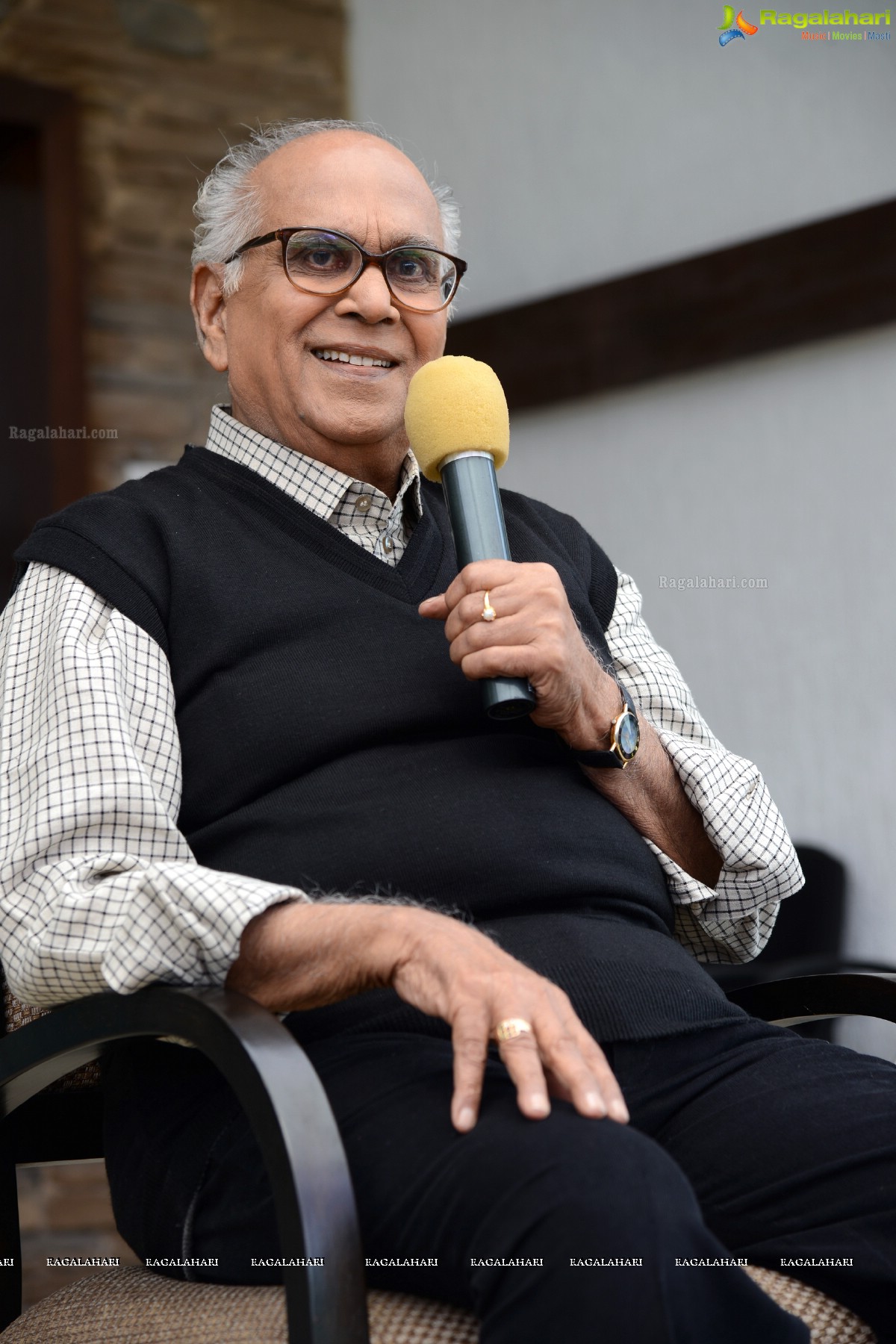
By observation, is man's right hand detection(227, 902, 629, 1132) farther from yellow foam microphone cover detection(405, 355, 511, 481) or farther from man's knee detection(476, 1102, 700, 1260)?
yellow foam microphone cover detection(405, 355, 511, 481)

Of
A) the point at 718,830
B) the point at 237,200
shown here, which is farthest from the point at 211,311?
the point at 718,830

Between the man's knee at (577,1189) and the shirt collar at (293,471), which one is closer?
the man's knee at (577,1189)

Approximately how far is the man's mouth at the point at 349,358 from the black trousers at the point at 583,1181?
87cm

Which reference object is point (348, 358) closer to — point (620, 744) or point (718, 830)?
point (620, 744)

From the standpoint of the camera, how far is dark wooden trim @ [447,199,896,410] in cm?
297

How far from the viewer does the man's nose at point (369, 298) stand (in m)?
1.78

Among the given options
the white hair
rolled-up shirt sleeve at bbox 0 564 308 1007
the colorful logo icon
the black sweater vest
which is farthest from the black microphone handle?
the colorful logo icon

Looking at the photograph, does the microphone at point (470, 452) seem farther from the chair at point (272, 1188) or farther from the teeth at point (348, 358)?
the chair at point (272, 1188)

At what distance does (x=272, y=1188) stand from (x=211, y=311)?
1257 mm

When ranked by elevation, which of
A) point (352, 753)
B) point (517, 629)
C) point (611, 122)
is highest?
point (611, 122)

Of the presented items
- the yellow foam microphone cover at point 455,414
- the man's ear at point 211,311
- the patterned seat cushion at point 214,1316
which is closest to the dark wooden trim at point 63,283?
the man's ear at point 211,311

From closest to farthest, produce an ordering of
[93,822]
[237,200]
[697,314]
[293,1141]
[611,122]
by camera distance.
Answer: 1. [293,1141]
2. [93,822]
3. [237,200]
4. [697,314]
5. [611,122]

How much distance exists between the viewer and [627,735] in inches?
62.1

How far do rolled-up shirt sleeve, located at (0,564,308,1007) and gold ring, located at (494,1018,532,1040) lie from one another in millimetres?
245
